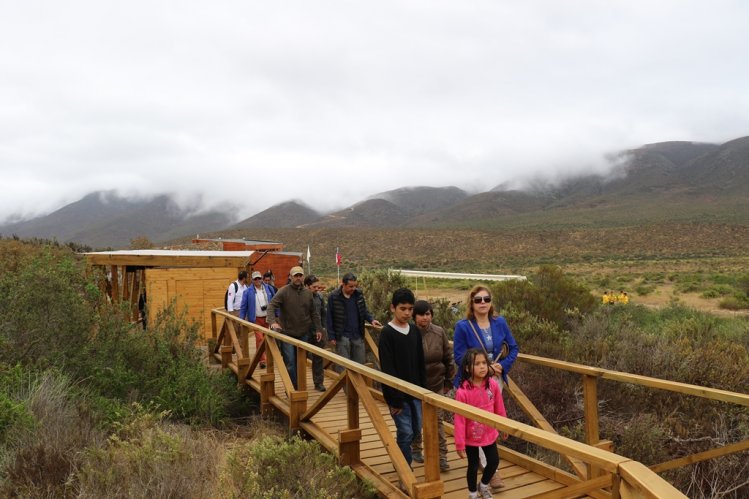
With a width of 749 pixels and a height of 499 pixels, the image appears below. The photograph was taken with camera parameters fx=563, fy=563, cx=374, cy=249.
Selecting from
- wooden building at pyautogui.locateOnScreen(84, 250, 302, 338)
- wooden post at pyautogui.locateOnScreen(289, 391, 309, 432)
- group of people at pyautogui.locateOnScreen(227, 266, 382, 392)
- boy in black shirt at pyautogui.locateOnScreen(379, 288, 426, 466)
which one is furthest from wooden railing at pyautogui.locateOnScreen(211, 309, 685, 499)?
wooden building at pyautogui.locateOnScreen(84, 250, 302, 338)

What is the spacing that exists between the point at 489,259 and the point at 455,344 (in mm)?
51638

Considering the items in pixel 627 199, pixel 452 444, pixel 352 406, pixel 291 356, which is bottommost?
pixel 452 444

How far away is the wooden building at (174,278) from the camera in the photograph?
12.1 meters

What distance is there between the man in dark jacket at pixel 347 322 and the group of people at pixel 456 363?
2221 millimetres

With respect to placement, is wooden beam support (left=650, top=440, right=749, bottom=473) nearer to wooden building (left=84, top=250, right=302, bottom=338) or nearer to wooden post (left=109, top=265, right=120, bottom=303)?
wooden building (left=84, top=250, right=302, bottom=338)

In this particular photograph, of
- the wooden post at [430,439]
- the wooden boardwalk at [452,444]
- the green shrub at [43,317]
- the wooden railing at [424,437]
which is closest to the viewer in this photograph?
the wooden railing at [424,437]

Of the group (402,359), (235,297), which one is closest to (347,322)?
(402,359)

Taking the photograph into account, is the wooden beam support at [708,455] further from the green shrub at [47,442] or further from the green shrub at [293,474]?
the green shrub at [47,442]

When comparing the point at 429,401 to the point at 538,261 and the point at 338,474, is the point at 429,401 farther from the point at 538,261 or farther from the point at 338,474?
the point at 538,261

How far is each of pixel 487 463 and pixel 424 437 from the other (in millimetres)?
619

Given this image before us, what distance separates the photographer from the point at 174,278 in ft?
40.4

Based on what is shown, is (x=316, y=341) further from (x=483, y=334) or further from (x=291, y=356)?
(x=483, y=334)

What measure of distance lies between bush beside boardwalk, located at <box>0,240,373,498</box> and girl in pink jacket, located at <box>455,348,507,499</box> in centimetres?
94

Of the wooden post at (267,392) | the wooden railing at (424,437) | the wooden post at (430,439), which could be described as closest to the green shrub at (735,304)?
the wooden railing at (424,437)
